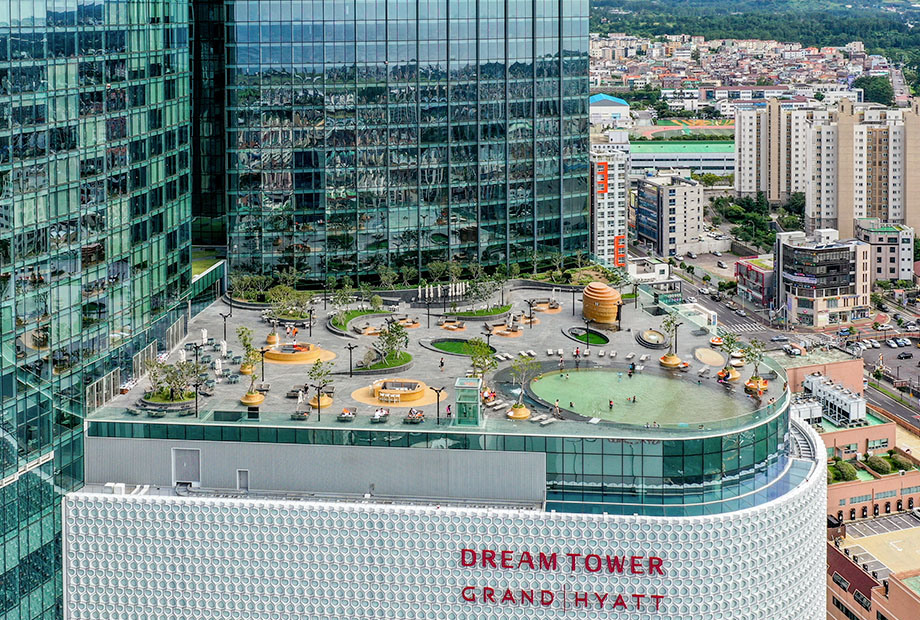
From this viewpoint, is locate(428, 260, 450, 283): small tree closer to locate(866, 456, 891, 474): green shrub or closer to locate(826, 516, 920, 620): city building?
locate(826, 516, 920, 620): city building

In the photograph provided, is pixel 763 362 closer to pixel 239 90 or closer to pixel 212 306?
pixel 212 306

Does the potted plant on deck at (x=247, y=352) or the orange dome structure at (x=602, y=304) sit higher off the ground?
the orange dome structure at (x=602, y=304)

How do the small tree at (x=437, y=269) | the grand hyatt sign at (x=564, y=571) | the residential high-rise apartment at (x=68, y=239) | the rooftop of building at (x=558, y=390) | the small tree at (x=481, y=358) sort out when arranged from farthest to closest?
the small tree at (x=437, y=269)
the small tree at (x=481, y=358)
the rooftop of building at (x=558, y=390)
the residential high-rise apartment at (x=68, y=239)
the grand hyatt sign at (x=564, y=571)

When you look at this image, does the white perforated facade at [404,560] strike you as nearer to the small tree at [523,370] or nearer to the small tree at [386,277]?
the small tree at [523,370]

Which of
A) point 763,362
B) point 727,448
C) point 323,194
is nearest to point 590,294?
point 763,362

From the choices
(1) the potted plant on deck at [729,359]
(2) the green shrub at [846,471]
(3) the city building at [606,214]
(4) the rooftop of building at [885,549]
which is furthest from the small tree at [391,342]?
(3) the city building at [606,214]

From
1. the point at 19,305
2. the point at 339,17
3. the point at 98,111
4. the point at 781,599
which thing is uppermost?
the point at 339,17

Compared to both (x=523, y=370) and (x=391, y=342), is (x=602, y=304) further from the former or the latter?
(x=391, y=342)
